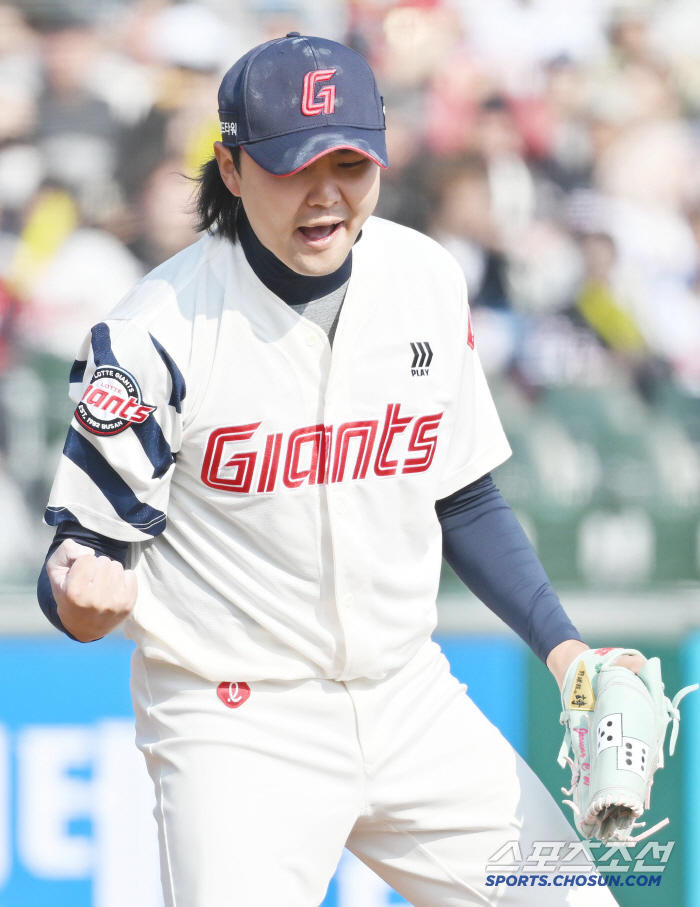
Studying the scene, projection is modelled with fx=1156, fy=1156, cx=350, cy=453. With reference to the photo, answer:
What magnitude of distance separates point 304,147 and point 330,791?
0.91 metres

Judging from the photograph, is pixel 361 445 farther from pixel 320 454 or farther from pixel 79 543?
pixel 79 543

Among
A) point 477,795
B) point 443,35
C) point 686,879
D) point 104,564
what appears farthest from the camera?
point 443,35

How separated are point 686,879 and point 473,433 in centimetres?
159

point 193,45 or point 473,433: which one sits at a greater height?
point 193,45

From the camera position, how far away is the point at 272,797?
165cm

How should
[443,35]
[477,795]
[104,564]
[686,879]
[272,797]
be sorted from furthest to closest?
1. [443,35]
2. [686,879]
3. [477,795]
4. [272,797]
5. [104,564]

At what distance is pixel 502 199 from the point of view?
3.76m

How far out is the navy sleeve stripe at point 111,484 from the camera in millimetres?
1581

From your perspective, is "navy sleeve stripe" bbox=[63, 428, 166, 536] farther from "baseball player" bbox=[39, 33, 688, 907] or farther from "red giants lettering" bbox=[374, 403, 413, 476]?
"red giants lettering" bbox=[374, 403, 413, 476]

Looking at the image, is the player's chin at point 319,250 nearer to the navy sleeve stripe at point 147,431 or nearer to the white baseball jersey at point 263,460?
the white baseball jersey at point 263,460

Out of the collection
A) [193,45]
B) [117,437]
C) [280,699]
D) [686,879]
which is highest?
[193,45]

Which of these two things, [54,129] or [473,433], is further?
[54,129]

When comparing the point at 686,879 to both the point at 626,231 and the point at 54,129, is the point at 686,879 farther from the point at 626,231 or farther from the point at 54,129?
the point at 54,129

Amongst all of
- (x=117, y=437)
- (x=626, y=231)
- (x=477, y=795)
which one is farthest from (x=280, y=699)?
(x=626, y=231)
